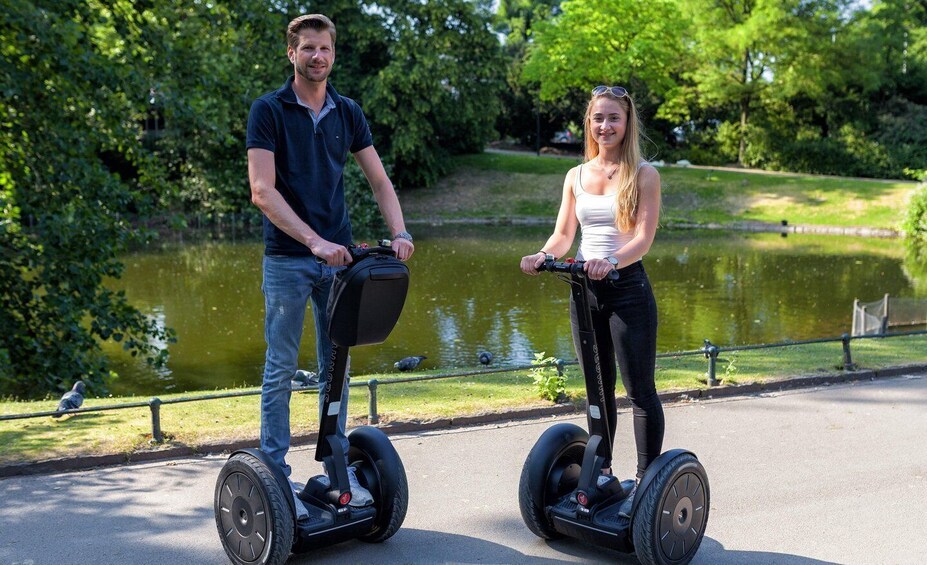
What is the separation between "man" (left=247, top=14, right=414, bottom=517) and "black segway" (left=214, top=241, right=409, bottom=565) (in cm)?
8

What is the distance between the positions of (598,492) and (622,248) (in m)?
1.10

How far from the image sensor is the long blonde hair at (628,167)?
420 centimetres

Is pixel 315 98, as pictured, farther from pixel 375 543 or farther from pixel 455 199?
pixel 455 199

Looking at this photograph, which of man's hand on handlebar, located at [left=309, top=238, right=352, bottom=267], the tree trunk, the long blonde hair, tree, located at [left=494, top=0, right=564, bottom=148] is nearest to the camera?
man's hand on handlebar, located at [left=309, top=238, right=352, bottom=267]

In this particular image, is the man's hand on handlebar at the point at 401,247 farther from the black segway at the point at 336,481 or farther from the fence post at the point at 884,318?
the fence post at the point at 884,318

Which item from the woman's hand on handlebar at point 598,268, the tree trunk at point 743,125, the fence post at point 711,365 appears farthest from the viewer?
the tree trunk at point 743,125

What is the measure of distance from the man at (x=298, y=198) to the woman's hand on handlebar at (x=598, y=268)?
78cm

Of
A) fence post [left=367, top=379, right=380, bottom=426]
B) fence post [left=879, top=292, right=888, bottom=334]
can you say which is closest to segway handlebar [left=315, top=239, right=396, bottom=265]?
fence post [left=367, top=379, right=380, bottom=426]

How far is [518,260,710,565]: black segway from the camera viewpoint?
401 cm

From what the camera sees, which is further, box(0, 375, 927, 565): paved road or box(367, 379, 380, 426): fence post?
box(367, 379, 380, 426): fence post

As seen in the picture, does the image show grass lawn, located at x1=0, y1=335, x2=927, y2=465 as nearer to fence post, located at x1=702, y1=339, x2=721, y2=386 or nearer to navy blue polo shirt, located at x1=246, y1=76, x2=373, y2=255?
fence post, located at x1=702, y1=339, x2=721, y2=386

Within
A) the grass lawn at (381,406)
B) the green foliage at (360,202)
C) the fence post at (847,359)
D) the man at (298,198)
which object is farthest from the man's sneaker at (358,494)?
the green foliage at (360,202)

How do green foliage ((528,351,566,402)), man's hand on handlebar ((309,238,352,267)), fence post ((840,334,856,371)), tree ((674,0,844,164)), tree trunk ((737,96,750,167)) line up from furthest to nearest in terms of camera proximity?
tree trunk ((737,96,750,167))
tree ((674,0,844,164))
fence post ((840,334,856,371))
green foliage ((528,351,566,402))
man's hand on handlebar ((309,238,352,267))

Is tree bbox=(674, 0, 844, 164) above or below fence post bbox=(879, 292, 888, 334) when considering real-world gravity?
above
